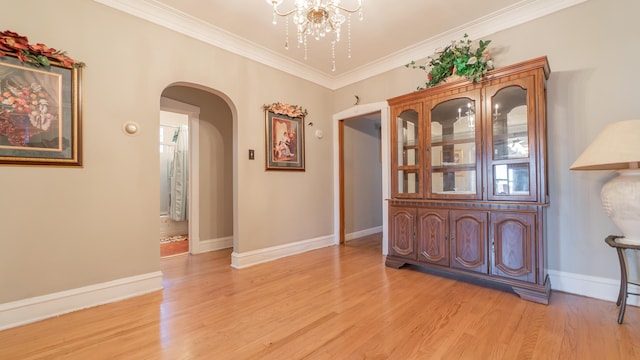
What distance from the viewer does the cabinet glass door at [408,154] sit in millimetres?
2969

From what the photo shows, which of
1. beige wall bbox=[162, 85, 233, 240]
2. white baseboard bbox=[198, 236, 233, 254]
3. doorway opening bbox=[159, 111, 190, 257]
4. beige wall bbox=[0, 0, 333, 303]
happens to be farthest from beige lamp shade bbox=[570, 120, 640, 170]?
doorway opening bbox=[159, 111, 190, 257]

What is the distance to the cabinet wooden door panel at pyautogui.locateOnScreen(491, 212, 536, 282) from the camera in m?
2.21

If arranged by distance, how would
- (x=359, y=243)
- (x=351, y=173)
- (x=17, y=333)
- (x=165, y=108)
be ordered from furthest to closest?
(x=351, y=173), (x=359, y=243), (x=165, y=108), (x=17, y=333)

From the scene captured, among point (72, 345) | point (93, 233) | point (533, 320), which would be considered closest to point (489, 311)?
point (533, 320)

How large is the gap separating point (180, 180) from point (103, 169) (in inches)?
113

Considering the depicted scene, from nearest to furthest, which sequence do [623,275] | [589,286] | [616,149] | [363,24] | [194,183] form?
1. [616,149]
2. [623,275]
3. [589,286]
4. [363,24]
5. [194,183]

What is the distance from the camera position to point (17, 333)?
1.79 m

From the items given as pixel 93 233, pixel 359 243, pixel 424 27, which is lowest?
pixel 359 243

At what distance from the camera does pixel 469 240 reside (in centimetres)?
255

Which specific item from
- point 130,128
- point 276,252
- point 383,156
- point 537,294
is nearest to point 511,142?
point 537,294

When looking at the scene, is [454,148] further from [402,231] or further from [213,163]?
[213,163]

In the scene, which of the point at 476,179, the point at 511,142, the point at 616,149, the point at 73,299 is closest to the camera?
the point at 616,149

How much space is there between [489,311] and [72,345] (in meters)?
2.90

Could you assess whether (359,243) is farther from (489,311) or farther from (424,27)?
(424,27)
